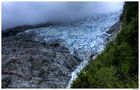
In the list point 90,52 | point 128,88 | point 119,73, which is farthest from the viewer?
point 90,52

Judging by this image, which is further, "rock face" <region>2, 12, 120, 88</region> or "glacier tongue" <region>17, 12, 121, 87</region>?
"glacier tongue" <region>17, 12, 121, 87</region>

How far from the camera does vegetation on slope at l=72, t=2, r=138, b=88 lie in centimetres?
898

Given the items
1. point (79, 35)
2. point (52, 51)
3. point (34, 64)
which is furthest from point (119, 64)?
point (34, 64)

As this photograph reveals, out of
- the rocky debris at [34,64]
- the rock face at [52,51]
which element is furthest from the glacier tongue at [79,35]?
the rocky debris at [34,64]

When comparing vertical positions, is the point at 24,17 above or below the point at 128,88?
above

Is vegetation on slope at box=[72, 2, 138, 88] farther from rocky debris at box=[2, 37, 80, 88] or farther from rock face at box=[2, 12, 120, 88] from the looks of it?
rocky debris at box=[2, 37, 80, 88]

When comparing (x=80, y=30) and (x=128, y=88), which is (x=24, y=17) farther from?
(x=128, y=88)

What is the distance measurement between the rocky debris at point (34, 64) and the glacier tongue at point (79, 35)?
0.11 m

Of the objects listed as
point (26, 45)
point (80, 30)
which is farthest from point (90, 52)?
point (26, 45)

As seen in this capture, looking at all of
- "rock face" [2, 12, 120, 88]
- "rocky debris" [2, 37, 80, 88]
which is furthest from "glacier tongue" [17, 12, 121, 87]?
"rocky debris" [2, 37, 80, 88]

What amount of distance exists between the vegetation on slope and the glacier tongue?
183 mm

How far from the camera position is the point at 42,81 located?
9.14m

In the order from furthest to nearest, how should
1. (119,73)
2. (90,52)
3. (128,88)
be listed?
(90,52) < (119,73) < (128,88)

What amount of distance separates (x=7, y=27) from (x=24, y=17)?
38 cm
